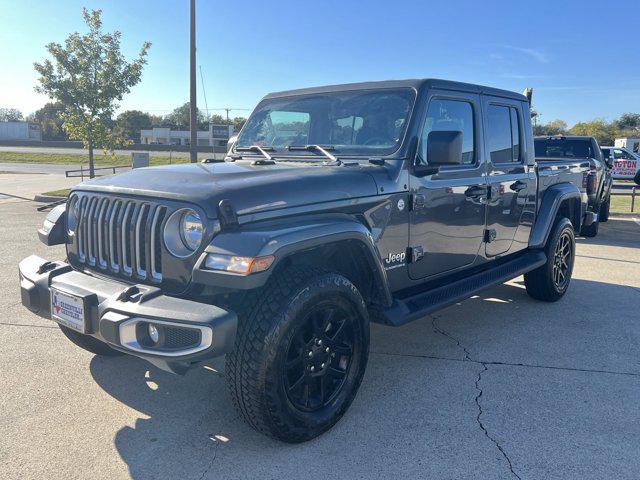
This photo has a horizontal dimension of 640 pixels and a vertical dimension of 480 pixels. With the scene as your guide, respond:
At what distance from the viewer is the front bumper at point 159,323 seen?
8.11 ft

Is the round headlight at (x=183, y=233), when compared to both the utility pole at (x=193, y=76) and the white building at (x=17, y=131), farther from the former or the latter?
the white building at (x=17, y=131)

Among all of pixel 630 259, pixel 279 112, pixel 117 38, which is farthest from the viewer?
pixel 117 38

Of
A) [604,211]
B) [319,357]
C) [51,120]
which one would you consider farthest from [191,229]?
[51,120]

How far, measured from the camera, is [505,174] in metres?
4.66

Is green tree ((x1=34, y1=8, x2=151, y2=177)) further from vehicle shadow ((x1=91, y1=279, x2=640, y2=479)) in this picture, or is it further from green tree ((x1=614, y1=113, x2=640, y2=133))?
green tree ((x1=614, y1=113, x2=640, y2=133))

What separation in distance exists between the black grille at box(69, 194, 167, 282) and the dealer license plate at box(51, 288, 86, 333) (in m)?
0.28

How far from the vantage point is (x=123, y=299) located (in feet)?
8.73

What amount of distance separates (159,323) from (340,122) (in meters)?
2.11

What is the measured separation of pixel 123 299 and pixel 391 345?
2.44 m

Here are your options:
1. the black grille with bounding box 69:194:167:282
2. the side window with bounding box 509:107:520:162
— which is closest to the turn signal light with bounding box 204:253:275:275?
the black grille with bounding box 69:194:167:282

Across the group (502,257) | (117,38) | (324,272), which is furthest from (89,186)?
(117,38)

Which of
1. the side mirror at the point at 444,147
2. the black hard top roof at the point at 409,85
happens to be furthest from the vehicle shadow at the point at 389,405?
the black hard top roof at the point at 409,85

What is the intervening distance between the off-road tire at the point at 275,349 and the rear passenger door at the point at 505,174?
6.89 feet

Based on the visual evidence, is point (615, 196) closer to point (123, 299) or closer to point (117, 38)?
point (117, 38)
